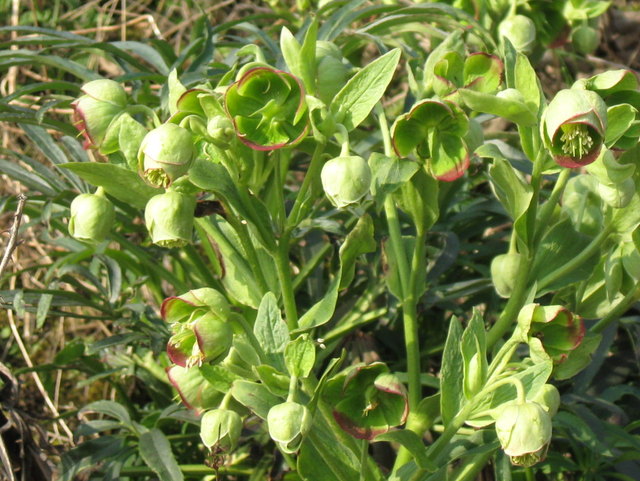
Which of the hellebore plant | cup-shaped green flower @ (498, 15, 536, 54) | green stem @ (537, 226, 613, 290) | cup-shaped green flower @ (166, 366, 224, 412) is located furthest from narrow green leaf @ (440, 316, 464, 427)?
cup-shaped green flower @ (498, 15, 536, 54)

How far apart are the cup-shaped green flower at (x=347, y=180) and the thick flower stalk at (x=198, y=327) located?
5.5 inches

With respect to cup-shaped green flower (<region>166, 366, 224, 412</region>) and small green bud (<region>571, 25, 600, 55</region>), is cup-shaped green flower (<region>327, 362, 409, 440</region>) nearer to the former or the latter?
cup-shaped green flower (<region>166, 366, 224, 412</region>)

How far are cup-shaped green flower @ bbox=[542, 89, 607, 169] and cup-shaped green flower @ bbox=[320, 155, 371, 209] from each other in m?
0.17

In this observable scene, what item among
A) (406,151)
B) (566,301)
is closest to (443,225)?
(566,301)

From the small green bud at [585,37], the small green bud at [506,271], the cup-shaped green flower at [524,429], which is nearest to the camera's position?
the cup-shaped green flower at [524,429]

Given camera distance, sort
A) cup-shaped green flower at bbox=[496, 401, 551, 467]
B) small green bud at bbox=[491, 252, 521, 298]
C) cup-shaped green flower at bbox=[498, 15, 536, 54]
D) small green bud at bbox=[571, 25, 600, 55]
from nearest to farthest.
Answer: cup-shaped green flower at bbox=[496, 401, 551, 467] < small green bud at bbox=[491, 252, 521, 298] < cup-shaped green flower at bbox=[498, 15, 536, 54] < small green bud at bbox=[571, 25, 600, 55]

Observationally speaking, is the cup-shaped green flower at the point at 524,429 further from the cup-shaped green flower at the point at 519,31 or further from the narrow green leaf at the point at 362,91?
the cup-shaped green flower at the point at 519,31

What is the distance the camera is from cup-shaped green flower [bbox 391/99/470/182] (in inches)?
30.3

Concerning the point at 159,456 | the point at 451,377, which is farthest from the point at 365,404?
the point at 159,456

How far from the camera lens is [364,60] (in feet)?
6.11

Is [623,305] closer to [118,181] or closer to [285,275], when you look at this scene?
[285,275]

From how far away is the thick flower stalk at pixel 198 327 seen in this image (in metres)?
0.69

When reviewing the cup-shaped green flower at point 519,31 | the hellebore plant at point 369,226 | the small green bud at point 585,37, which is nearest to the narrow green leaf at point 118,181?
the hellebore plant at point 369,226

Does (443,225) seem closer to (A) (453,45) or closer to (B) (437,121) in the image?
(A) (453,45)
